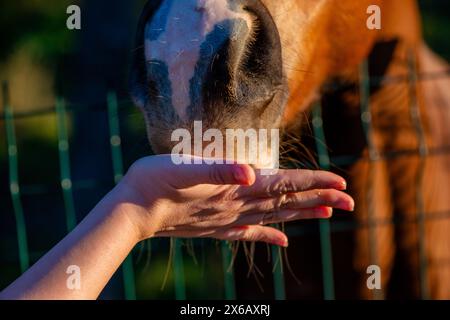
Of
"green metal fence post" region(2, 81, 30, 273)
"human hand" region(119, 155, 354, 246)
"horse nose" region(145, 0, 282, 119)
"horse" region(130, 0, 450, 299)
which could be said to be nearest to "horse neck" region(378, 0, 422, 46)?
"horse" region(130, 0, 450, 299)

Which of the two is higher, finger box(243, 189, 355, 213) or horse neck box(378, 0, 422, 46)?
horse neck box(378, 0, 422, 46)

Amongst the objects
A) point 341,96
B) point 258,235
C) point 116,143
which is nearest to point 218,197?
point 258,235

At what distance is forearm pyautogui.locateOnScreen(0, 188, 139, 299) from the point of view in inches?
46.3

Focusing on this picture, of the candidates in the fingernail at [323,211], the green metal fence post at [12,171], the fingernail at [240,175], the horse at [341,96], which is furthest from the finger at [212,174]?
the green metal fence post at [12,171]

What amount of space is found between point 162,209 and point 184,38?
405 millimetres

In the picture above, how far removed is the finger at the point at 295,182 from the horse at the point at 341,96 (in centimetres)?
18

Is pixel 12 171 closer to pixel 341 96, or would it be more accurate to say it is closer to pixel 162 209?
pixel 341 96

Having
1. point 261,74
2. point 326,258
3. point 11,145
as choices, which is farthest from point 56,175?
point 261,74

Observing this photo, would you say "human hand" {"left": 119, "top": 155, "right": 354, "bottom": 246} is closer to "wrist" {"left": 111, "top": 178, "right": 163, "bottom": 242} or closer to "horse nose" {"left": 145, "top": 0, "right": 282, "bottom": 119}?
"wrist" {"left": 111, "top": 178, "right": 163, "bottom": 242}

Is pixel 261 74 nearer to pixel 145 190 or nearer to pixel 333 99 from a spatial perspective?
pixel 145 190

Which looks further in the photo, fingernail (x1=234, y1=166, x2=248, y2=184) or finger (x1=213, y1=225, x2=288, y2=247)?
finger (x1=213, y1=225, x2=288, y2=247)

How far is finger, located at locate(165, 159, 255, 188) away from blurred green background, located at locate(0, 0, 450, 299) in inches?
117

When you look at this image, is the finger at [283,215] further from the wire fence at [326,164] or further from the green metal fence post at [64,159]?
the green metal fence post at [64,159]

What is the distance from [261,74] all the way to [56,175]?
13.6ft
